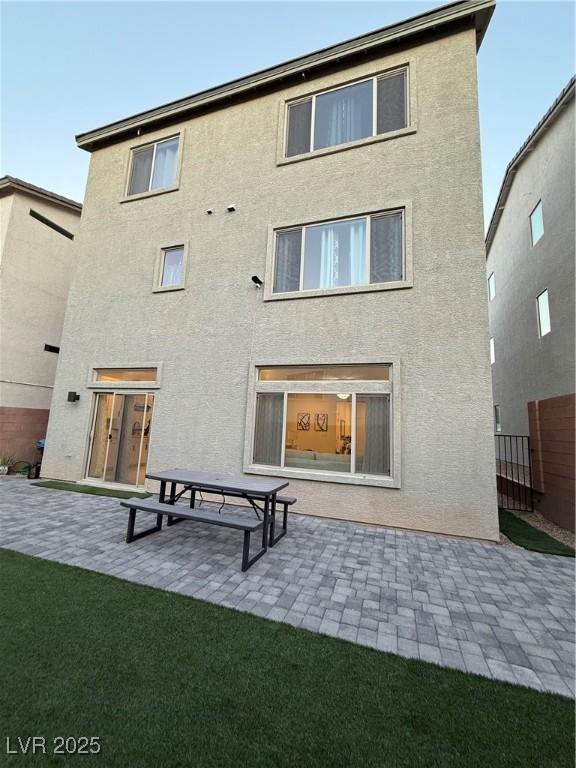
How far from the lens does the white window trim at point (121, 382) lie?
27.5ft

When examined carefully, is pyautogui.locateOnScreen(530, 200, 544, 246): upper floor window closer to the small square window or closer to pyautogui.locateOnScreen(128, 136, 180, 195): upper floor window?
the small square window

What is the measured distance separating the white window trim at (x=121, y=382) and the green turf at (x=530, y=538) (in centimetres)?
826

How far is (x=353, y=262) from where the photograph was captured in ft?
23.9

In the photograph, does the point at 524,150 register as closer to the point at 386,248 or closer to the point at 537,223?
the point at 537,223

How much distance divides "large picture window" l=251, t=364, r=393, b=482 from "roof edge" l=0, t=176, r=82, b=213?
11067 mm

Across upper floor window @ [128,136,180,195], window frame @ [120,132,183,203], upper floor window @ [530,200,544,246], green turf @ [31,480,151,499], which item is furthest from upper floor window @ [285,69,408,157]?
green turf @ [31,480,151,499]

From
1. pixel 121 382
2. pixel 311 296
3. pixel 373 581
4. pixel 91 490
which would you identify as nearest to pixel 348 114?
pixel 311 296

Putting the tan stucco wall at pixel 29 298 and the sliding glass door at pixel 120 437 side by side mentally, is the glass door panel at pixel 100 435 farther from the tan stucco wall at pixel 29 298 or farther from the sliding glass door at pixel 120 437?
the tan stucco wall at pixel 29 298

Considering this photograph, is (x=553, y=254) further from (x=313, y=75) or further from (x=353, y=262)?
(x=313, y=75)

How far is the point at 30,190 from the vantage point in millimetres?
11344

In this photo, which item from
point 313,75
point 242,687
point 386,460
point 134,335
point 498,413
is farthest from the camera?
point 498,413

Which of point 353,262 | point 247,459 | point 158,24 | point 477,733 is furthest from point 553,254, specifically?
point 158,24

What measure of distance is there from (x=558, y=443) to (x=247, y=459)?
21.8 feet

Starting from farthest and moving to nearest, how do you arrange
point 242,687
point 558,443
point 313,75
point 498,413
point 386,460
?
point 498,413 < point 313,75 < point 558,443 < point 386,460 < point 242,687
